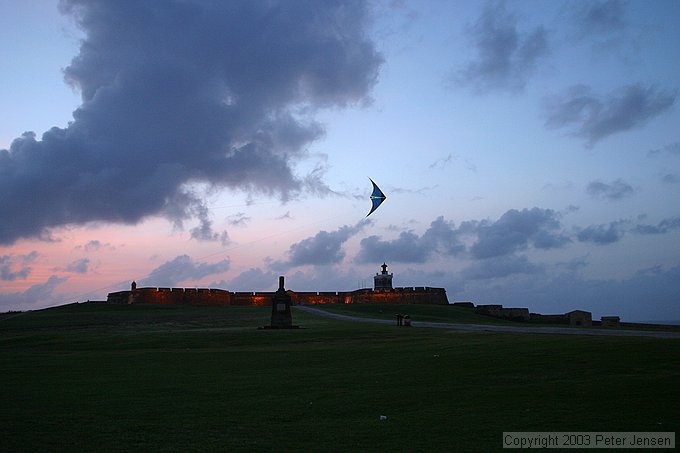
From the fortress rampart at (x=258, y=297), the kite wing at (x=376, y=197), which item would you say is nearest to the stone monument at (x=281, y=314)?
the kite wing at (x=376, y=197)

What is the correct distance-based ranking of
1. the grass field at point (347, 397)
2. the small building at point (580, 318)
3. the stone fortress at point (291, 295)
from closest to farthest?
the grass field at point (347, 397) → the small building at point (580, 318) → the stone fortress at point (291, 295)

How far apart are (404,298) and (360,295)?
20.9 feet

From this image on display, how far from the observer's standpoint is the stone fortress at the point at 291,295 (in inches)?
3319

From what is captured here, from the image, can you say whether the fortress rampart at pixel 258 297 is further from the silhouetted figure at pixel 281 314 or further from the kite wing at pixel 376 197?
the silhouetted figure at pixel 281 314

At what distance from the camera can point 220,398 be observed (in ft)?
37.9

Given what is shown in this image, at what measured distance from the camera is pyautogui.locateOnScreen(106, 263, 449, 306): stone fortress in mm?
84312

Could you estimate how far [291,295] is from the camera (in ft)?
285

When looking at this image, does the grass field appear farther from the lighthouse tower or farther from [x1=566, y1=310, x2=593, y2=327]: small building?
the lighthouse tower

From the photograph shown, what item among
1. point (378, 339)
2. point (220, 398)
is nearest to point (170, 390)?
point (220, 398)

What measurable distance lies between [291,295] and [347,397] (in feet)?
251

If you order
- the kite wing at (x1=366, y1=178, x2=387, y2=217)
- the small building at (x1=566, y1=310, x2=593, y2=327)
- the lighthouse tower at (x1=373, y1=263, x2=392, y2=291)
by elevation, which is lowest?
the small building at (x1=566, y1=310, x2=593, y2=327)

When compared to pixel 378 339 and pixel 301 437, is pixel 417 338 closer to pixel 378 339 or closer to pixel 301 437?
pixel 378 339

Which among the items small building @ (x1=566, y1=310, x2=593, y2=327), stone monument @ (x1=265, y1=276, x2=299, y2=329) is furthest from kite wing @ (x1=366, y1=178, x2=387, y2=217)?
small building @ (x1=566, y1=310, x2=593, y2=327)

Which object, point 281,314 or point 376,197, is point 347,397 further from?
point 376,197
